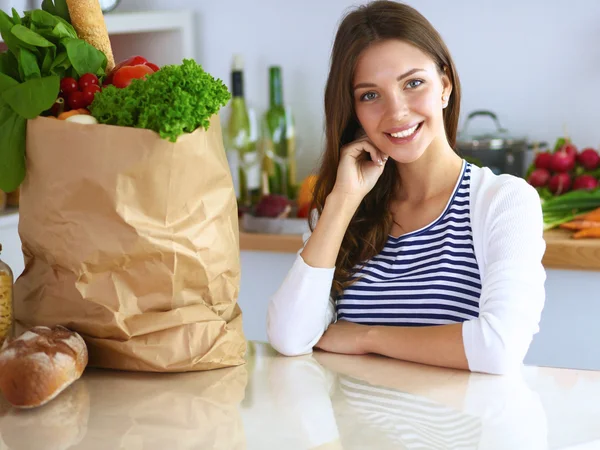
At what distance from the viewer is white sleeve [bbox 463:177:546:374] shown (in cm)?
121

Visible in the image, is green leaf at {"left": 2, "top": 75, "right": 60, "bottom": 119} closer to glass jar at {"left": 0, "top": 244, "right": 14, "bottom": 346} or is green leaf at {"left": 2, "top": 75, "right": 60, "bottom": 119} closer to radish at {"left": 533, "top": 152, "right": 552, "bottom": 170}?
glass jar at {"left": 0, "top": 244, "right": 14, "bottom": 346}

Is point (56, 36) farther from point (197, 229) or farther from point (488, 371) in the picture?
point (488, 371)

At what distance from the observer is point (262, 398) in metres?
1.07

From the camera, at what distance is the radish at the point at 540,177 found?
2.45 m

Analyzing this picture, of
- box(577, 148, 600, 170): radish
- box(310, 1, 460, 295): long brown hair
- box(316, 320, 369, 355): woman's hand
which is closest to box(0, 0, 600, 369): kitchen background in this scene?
box(577, 148, 600, 170): radish

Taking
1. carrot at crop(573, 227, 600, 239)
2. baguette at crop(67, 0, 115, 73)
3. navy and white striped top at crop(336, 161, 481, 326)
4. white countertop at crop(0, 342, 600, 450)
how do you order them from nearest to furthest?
white countertop at crop(0, 342, 600, 450) < baguette at crop(67, 0, 115, 73) < navy and white striped top at crop(336, 161, 481, 326) < carrot at crop(573, 227, 600, 239)

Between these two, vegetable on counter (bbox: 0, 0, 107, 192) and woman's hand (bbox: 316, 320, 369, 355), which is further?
woman's hand (bbox: 316, 320, 369, 355)

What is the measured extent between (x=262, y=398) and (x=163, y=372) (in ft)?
A: 0.53

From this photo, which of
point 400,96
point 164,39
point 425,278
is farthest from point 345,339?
point 164,39

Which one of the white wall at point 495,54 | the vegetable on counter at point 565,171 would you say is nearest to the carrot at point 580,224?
the vegetable on counter at point 565,171

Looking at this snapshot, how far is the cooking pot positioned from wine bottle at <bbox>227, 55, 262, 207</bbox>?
0.67m

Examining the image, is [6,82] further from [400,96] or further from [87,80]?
[400,96]

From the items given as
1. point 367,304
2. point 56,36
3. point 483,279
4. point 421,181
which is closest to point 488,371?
point 483,279

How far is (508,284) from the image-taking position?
129 centimetres
